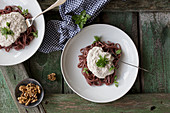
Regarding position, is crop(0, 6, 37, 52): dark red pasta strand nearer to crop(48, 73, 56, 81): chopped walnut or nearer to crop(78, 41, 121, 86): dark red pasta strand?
crop(48, 73, 56, 81): chopped walnut

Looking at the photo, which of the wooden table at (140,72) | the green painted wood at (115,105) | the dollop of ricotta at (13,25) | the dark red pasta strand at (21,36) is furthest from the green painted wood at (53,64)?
the dollop of ricotta at (13,25)

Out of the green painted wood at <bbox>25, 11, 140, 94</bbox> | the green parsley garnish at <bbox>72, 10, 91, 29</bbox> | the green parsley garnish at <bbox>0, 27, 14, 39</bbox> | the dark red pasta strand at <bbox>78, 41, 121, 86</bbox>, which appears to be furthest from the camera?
the green painted wood at <bbox>25, 11, 140, 94</bbox>

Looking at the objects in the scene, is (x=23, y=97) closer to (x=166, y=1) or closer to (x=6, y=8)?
(x=6, y=8)

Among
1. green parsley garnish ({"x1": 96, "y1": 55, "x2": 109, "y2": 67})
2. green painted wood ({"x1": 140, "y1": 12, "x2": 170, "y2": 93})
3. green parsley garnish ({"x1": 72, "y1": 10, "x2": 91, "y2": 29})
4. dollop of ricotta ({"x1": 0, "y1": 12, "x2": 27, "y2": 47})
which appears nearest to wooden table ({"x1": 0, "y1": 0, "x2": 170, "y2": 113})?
green painted wood ({"x1": 140, "y1": 12, "x2": 170, "y2": 93})

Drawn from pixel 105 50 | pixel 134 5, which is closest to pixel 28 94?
pixel 105 50

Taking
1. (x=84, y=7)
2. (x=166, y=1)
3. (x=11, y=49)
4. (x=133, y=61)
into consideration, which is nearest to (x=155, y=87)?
(x=133, y=61)

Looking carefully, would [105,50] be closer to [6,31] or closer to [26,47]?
[26,47]
